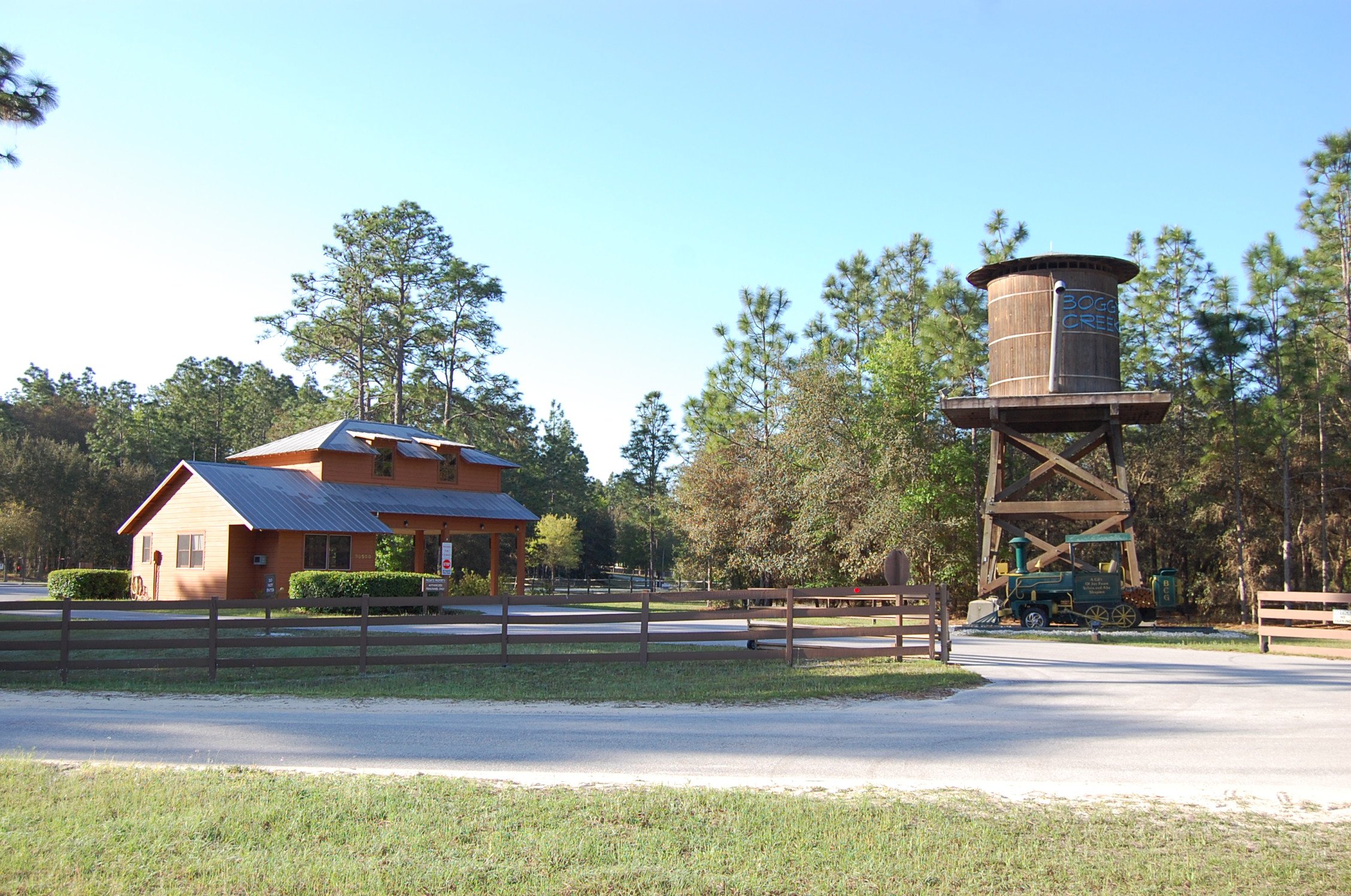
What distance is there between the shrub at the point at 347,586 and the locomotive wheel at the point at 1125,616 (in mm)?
19077

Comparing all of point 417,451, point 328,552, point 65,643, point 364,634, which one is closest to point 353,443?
point 417,451

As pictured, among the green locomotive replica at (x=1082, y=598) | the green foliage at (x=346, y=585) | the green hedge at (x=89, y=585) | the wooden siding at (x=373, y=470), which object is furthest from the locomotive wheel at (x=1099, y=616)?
the green hedge at (x=89, y=585)

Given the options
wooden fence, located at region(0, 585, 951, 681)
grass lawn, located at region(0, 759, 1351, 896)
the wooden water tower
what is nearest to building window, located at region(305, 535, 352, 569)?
wooden fence, located at region(0, 585, 951, 681)

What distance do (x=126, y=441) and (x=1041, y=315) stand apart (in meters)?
63.5

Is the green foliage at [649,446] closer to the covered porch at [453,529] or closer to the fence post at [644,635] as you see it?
the covered porch at [453,529]

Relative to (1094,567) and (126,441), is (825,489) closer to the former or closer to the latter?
(1094,567)

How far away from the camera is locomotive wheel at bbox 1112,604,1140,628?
80.5ft

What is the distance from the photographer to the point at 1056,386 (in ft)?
84.0

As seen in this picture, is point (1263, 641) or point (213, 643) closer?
point (213, 643)

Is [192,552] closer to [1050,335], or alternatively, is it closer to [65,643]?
[65,643]

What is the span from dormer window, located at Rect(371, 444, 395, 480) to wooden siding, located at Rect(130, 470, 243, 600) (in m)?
6.54

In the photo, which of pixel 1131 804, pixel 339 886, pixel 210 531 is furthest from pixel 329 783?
pixel 210 531

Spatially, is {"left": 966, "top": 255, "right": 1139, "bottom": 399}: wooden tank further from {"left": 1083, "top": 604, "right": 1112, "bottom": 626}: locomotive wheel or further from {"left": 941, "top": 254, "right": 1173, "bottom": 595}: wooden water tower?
{"left": 1083, "top": 604, "right": 1112, "bottom": 626}: locomotive wheel

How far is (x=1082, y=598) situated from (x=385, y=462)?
80.3 ft
